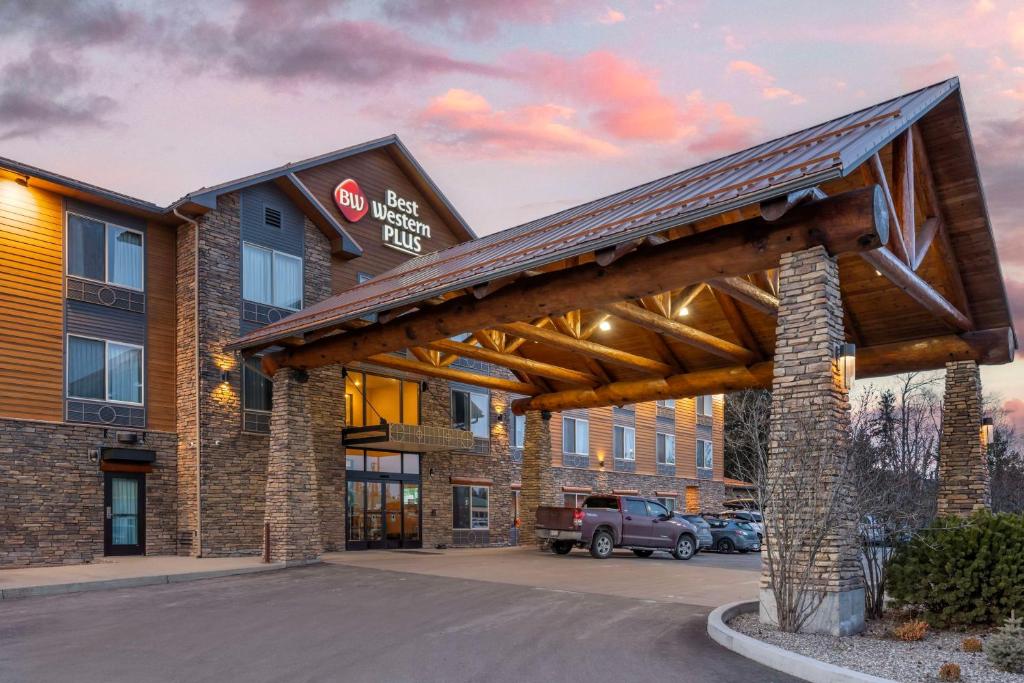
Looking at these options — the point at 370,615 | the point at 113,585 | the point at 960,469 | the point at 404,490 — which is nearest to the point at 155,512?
the point at 113,585

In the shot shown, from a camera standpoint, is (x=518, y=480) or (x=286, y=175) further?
(x=518, y=480)

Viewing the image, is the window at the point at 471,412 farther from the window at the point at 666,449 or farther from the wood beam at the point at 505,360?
A: the window at the point at 666,449

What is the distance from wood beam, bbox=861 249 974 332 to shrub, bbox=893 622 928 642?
14.5 ft

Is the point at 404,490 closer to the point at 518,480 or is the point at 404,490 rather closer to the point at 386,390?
the point at 386,390

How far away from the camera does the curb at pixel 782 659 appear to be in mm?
7949

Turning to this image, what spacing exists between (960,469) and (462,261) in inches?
401

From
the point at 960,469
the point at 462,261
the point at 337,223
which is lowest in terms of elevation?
the point at 960,469

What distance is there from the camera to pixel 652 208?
13555 millimetres

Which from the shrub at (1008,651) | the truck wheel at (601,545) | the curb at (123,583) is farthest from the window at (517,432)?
the shrub at (1008,651)

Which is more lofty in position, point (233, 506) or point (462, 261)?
point (462, 261)

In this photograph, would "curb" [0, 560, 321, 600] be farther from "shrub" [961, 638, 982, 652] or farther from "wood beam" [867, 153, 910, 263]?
"wood beam" [867, 153, 910, 263]

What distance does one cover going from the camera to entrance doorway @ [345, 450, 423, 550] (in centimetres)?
2498

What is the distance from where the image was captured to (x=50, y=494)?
19.2m

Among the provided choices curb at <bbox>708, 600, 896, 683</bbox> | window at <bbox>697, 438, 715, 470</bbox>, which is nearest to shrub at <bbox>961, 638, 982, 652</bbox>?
curb at <bbox>708, 600, 896, 683</bbox>
